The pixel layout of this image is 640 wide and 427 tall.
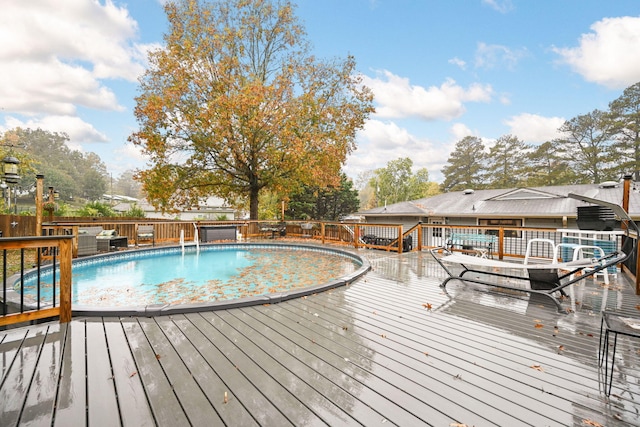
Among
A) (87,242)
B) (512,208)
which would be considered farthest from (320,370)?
(512,208)

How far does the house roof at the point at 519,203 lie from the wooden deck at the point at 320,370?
11893mm

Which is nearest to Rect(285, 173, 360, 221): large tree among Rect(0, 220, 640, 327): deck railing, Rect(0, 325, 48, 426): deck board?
Rect(0, 220, 640, 327): deck railing

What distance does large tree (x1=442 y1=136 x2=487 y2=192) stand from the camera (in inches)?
1236

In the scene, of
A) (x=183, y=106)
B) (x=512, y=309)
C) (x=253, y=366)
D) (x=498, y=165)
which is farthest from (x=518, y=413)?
(x=498, y=165)

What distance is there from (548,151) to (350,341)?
98.3 feet

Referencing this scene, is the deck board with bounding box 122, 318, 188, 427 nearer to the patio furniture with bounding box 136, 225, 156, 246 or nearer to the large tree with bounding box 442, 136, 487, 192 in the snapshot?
the patio furniture with bounding box 136, 225, 156, 246

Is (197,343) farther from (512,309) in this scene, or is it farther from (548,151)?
(548,151)

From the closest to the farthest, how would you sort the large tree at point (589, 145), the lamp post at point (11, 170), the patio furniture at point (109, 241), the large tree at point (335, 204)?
the lamp post at point (11, 170)
the patio furniture at point (109, 241)
the large tree at point (589, 145)
the large tree at point (335, 204)

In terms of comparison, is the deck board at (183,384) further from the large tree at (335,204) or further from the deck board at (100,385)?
the large tree at (335,204)

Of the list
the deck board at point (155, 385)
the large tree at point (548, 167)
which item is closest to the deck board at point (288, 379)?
Answer: the deck board at point (155, 385)

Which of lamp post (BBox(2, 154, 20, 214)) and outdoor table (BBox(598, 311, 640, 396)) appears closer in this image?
outdoor table (BBox(598, 311, 640, 396))

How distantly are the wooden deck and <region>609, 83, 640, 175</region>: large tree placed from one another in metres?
23.7

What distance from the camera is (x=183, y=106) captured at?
40.8 ft

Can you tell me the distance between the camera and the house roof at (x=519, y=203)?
41.3 feet
